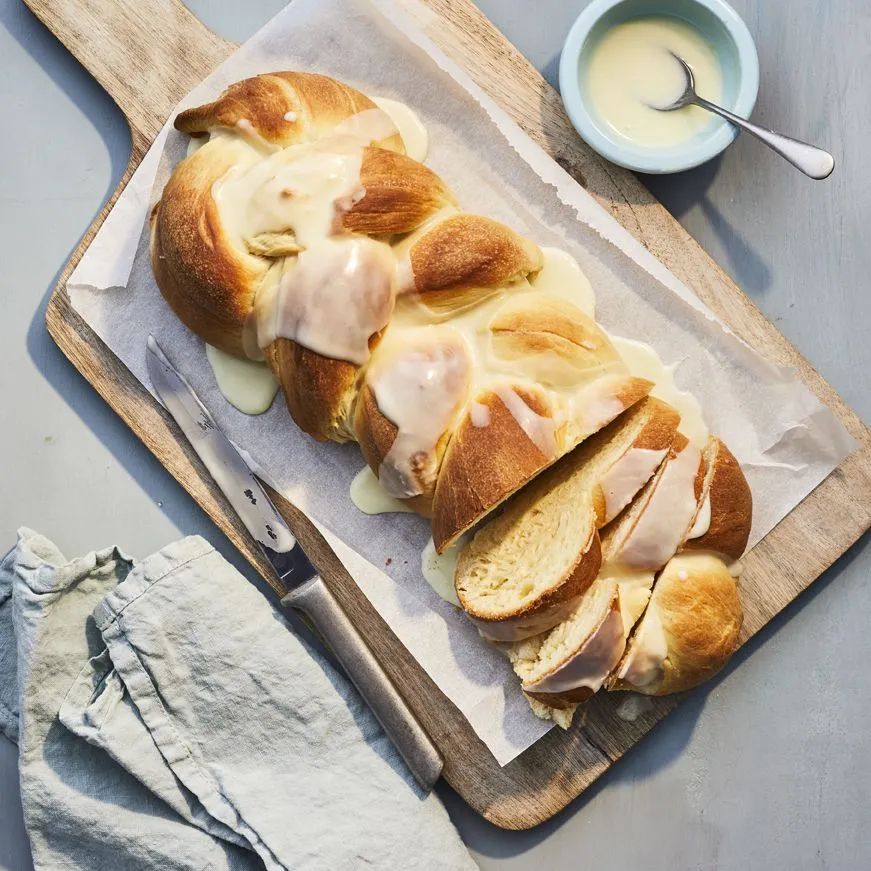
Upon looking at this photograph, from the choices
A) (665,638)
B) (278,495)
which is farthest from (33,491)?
(665,638)

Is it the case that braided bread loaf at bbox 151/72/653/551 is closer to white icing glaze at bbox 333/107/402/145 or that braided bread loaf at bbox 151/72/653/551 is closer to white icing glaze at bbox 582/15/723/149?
white icing glaze at bbox 333/107/402/145

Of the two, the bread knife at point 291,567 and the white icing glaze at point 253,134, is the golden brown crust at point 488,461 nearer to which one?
the bread knife at point 291,567

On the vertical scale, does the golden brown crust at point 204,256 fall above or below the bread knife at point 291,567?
above

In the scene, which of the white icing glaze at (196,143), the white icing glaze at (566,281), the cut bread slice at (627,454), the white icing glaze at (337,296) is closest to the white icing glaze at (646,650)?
the cut bread slice at (627,454)

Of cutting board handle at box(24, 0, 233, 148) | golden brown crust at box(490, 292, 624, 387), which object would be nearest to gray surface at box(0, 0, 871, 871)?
cutting board handle at box(24, 0, 233, 148)

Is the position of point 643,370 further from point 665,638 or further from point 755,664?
point 755,664

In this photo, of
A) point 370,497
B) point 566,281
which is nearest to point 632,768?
point 370,497

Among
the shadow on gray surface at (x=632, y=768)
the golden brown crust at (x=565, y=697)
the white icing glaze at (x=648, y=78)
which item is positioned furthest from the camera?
the shadow on gray surface at (x=632, y=768)
